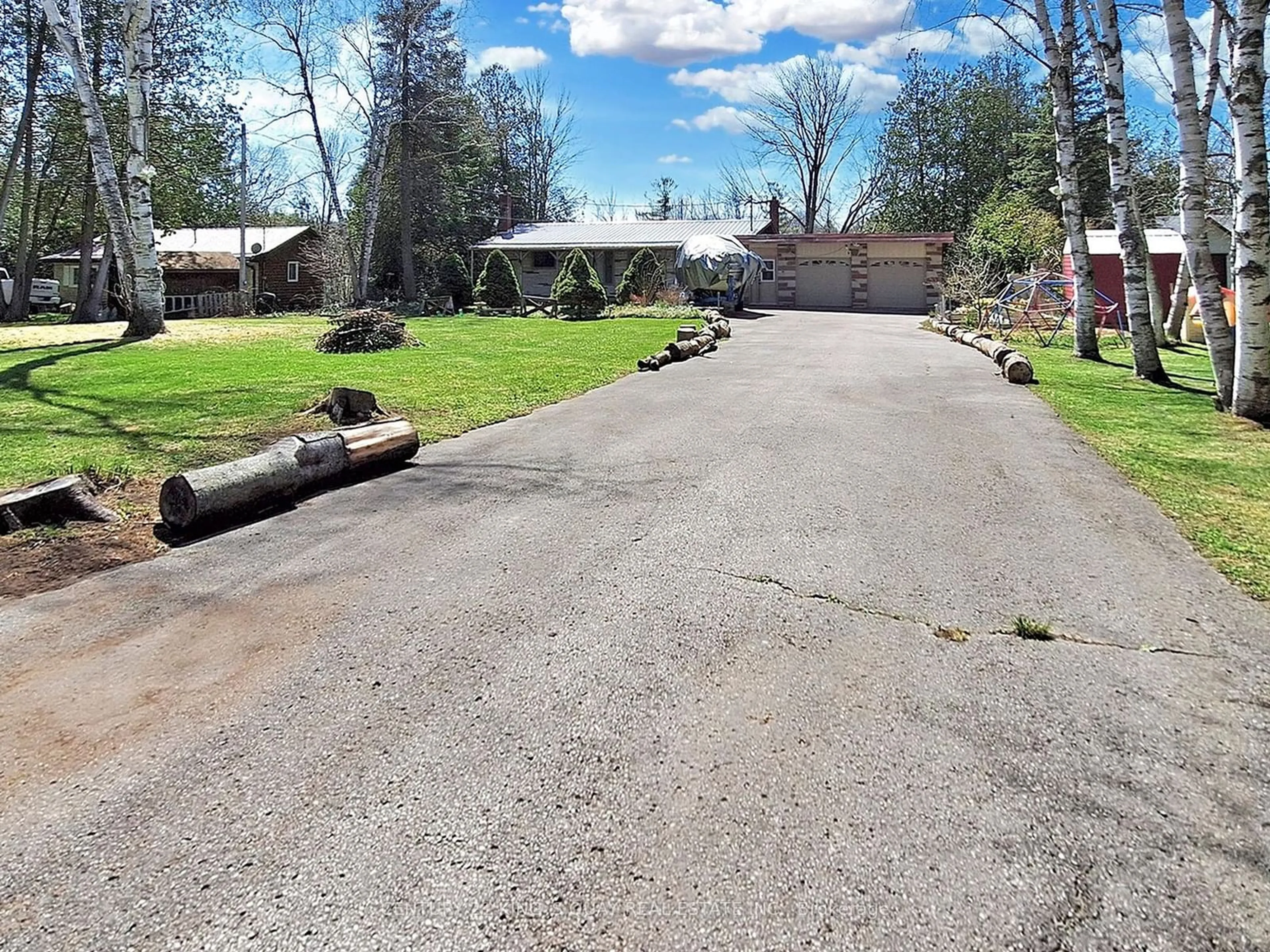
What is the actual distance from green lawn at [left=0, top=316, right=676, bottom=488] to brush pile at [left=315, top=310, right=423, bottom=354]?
0.41 metres

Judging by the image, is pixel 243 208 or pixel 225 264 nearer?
pixel 243 208

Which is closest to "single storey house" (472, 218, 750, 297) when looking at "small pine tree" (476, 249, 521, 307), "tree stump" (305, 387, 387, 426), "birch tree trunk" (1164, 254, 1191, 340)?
"small pine tree" (476, 249, 521, 307)

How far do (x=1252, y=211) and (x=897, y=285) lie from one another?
27.0 meters

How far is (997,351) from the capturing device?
14.3 metres

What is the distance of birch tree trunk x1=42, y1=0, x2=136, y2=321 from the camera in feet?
52.1

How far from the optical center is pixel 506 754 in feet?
8.96

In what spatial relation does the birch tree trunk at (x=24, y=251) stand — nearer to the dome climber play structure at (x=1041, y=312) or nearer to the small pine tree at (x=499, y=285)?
the small pine tree at (x=499, y=285)

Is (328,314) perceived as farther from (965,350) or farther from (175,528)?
(175,528)

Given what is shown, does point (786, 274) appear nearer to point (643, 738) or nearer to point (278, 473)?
point (278, 473)

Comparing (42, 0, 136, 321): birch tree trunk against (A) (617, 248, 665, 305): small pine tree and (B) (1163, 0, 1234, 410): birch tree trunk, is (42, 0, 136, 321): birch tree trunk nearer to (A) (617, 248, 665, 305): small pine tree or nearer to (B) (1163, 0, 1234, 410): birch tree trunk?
(A) (617, 248, 665, 305): small pine tree

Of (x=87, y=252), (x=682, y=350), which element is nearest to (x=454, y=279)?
(x=87, y=252)

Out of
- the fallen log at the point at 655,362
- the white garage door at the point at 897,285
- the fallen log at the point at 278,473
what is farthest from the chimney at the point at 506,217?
the fallen log at the point at 278,473

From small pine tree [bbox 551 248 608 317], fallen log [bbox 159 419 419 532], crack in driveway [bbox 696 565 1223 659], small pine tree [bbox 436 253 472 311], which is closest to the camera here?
crack in driveway [bbox 696 565 1223 659]

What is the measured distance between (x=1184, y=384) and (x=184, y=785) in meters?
13.0
